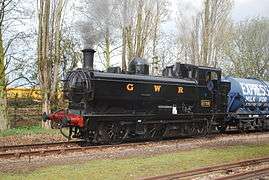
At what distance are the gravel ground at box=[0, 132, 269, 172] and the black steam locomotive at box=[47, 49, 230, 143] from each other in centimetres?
96

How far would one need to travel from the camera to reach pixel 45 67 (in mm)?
24234

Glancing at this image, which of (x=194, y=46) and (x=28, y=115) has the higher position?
(x=194, y=46)

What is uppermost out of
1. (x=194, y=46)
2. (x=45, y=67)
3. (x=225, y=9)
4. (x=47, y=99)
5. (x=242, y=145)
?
(x=225, y=9)

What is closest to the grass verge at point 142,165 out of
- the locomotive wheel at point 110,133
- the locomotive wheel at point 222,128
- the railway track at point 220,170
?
the railway track at point 220,170

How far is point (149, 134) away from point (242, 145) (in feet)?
12.9

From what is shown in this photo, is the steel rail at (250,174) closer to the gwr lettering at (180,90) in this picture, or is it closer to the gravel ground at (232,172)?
the gravel ground at (232,172)

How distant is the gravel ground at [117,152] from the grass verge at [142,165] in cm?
65

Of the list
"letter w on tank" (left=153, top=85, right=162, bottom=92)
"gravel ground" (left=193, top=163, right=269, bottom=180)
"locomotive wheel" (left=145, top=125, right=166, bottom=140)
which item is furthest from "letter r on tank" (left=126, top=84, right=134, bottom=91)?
"gravel ground" (left=193, top=163, right=269, bottom=180)

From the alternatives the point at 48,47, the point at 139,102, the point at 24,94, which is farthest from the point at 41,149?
the point at 24,94

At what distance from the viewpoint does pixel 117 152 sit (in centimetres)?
1486

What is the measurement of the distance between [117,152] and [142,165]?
2.84 meters

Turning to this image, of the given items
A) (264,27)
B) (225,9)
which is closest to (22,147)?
(225,9)

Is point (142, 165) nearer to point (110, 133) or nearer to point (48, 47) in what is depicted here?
point (110, 133)

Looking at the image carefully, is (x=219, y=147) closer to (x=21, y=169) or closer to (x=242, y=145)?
(x=242, y=145)
